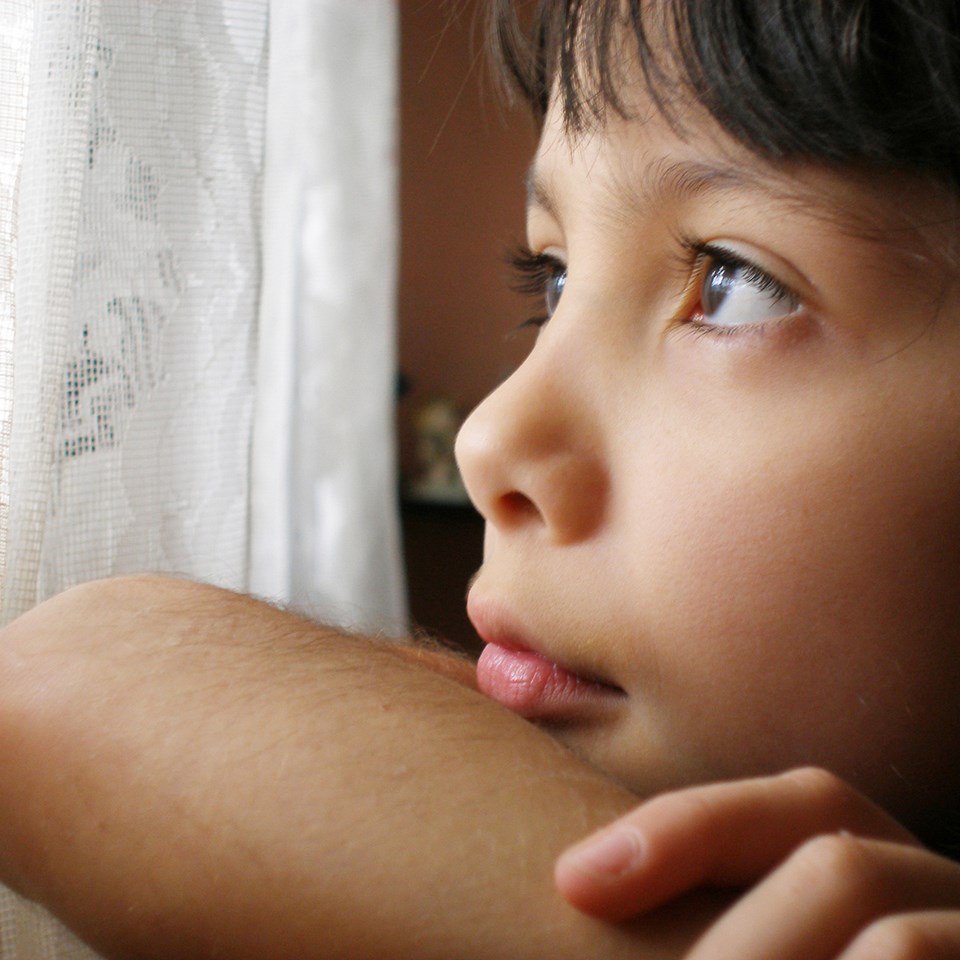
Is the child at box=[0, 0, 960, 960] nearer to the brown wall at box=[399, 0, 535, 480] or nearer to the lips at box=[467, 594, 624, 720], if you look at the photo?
the lips at box=[467, 594, 624, 720]

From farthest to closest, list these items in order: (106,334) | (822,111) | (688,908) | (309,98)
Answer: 1. (309,98)
2. (106,334)
3. (822,111)
4. (688,908)

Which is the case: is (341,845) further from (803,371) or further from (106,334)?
(106,334)

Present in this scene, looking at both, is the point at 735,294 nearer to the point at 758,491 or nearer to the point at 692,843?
the point at 758,491

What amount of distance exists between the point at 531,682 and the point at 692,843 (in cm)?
24

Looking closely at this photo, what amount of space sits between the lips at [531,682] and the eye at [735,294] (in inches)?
8.0

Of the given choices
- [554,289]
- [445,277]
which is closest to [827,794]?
[554,289]

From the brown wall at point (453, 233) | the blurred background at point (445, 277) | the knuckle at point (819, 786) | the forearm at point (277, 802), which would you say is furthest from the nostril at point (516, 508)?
the brown wall at point (453, 233)

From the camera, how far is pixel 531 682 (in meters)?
0.54

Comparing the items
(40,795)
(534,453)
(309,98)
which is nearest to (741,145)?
(534,453)

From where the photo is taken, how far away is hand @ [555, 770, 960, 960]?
0.89ft

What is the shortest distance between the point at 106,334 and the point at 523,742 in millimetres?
482

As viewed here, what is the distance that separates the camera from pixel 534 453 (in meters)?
0.51

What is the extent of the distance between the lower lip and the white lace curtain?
226 mm

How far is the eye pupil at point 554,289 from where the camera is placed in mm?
728
